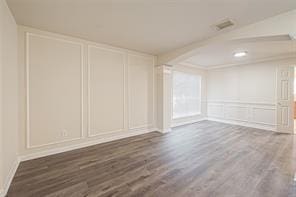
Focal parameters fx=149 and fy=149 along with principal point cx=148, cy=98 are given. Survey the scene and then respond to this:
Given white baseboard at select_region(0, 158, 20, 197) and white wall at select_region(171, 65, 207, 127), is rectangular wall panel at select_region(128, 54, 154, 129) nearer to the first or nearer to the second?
white wall at select_region(171, 65, 207, 127)

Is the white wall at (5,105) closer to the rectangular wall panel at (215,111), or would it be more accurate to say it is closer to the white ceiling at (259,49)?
the white ceiling at (259,49)

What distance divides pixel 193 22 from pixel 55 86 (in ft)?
9.76

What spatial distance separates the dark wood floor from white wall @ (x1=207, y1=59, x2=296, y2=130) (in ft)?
Answer: 5.38

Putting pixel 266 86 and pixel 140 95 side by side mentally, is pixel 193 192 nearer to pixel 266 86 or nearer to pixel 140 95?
pixel 140 95

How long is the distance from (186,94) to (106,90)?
3.56m

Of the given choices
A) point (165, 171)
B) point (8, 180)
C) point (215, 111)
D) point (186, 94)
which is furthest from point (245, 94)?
point (8, 180)

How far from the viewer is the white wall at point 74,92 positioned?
285cm

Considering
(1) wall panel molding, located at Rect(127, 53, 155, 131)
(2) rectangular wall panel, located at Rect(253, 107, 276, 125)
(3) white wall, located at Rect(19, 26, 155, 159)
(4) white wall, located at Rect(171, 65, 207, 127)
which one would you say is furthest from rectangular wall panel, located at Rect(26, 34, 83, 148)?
(2) rectangular wall panel, located at Rect(253, 107, 276, 125)

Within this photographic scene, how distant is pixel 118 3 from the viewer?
212 cm

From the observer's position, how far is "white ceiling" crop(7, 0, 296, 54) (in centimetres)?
210

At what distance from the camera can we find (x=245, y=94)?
5750 mm

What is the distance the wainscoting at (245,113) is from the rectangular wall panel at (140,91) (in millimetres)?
3511

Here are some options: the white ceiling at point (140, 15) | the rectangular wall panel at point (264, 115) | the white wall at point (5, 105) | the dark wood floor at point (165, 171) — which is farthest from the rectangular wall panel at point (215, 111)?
the white wall at point (5, 105)

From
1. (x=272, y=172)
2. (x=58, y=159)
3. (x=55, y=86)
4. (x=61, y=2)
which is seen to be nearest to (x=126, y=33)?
(x=61, y=2)
